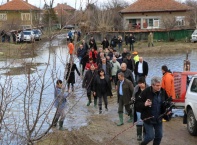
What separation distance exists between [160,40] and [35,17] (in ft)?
131

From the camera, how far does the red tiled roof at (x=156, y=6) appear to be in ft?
179

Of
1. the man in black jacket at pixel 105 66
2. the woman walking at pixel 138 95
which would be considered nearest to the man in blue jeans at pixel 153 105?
the woman walking at pixel 138 95

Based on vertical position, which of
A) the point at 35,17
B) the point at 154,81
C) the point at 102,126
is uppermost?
the point at 35,17

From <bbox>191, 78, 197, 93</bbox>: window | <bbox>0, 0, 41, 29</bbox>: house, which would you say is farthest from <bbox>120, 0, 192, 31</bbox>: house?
<bbox>0, 0, 41, 29</bbox>: house

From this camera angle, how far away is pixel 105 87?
1283 centimetres

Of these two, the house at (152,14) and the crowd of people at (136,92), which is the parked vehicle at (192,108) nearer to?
the crowd of people at (136,92)

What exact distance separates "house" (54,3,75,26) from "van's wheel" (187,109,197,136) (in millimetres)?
5999

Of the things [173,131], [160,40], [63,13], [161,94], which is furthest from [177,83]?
[160,40]

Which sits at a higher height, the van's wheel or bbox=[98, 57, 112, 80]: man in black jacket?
bbox=[98, 57, 112, 80]: man in black jacket

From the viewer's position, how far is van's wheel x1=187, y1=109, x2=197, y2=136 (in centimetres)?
1011

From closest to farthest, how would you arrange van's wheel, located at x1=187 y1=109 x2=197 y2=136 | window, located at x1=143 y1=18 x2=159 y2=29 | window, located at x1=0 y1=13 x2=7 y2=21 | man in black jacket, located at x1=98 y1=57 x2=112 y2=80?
window, located at x1=0 y1=13 x2=7 y2=21, van's wheel, located at x1=187 y1=109 x2=197 y2=136, man in black jacket, located at x1=98 y1=57 x2=112 y2=80, window, located at x1=143 y1=18 x2=159 y2=29

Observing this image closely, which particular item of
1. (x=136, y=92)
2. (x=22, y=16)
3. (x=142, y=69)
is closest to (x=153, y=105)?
(x=136, y=92)

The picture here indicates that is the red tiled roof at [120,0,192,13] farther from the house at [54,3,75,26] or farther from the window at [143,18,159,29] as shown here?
the house at [54,3,75,26]

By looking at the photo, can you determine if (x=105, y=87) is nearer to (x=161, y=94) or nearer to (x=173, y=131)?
(x=173, y=131)
